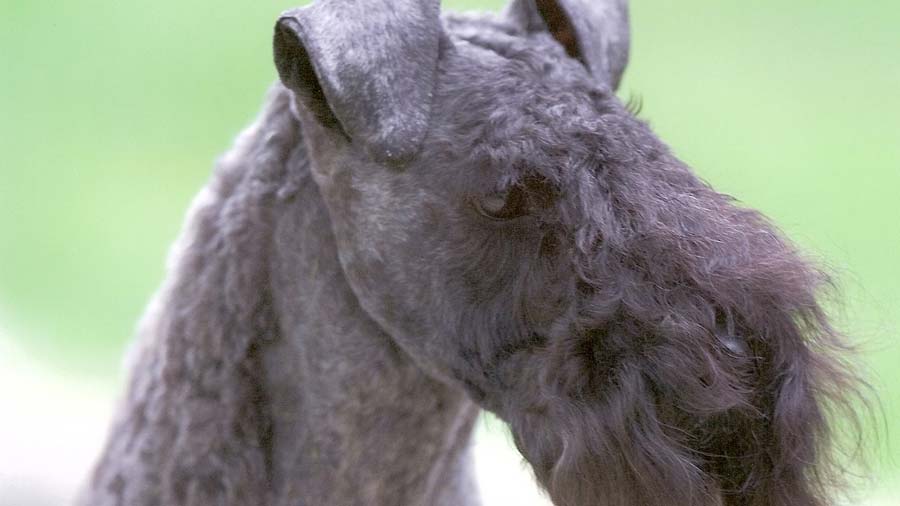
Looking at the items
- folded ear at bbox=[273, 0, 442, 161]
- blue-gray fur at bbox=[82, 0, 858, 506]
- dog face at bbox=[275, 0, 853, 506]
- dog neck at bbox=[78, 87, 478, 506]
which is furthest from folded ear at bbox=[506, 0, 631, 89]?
dog neck at bbox=[78, 87, 478, 506]

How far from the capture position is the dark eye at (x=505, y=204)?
1999 mm

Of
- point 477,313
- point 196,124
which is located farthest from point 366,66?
point 196,124

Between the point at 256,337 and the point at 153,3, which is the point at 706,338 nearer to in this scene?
the point at 256,337

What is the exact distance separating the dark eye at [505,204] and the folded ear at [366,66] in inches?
6.1

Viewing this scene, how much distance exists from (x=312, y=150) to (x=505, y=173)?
0.41 meters

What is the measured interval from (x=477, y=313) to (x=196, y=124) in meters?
6.00

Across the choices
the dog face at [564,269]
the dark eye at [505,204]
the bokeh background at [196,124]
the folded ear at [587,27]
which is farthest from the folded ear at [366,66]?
the bokeh background at [196,124]

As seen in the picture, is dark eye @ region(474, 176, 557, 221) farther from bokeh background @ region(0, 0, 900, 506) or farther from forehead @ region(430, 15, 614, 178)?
bokeh background @ region(0, 0, 900, 506)

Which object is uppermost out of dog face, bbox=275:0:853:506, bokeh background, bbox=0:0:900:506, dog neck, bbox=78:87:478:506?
dog face, bbox=275:0:853:506

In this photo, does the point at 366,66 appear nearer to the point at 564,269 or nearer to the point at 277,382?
the point at 564,269

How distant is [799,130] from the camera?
757 cm

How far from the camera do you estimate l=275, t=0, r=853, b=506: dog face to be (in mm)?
1926

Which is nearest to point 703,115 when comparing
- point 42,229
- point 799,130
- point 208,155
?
point 799,130

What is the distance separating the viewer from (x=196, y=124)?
25.6 feet
